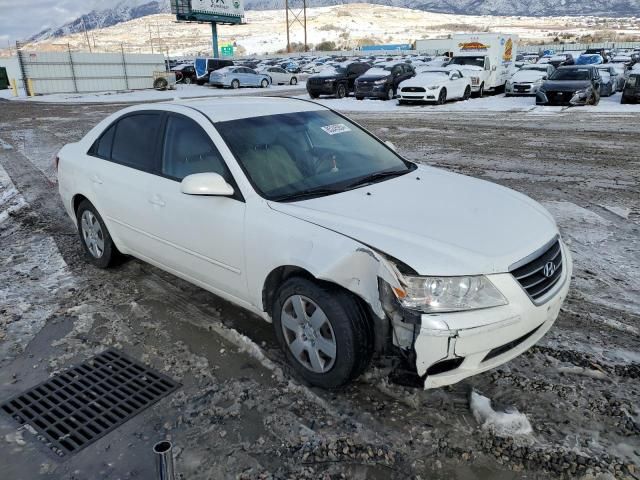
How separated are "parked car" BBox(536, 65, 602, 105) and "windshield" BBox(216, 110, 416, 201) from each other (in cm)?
1579

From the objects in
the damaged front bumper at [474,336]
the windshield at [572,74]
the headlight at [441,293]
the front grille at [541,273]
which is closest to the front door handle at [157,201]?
the headlight at [441,293]

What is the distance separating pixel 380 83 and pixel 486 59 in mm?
5138

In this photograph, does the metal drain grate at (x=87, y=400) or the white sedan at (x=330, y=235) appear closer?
the white sedan at (x=330, y=235)

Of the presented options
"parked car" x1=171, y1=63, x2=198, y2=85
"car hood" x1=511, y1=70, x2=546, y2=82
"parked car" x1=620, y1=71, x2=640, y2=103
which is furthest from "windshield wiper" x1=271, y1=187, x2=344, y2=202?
"parked car" x1=171, y1=63, x2=198, y2=85

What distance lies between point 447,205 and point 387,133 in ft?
33.3

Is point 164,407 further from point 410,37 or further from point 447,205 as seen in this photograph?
point 410,37

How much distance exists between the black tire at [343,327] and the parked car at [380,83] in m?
20.1

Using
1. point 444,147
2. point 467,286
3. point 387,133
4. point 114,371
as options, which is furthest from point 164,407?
point 387,133

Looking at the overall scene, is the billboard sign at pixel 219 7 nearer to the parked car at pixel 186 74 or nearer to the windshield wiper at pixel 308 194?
the parked car at pixel 186 74

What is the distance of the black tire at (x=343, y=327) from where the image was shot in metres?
2.77

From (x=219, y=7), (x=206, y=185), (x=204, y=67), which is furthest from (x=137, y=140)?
(x=219, y=7)

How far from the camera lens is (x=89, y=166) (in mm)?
4668

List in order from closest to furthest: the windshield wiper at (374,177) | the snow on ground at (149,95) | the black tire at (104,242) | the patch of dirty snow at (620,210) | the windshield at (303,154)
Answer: the windshield at (303,154), the windshield wiper at (374,177), the black tire at (104,242), the patch of dirty snow at (620,210), the snow on ground at (149,95)

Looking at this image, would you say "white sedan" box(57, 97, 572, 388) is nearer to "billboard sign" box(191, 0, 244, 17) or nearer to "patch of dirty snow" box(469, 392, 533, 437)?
"patch of dirty snow" box(469, 392, 533, 437)
